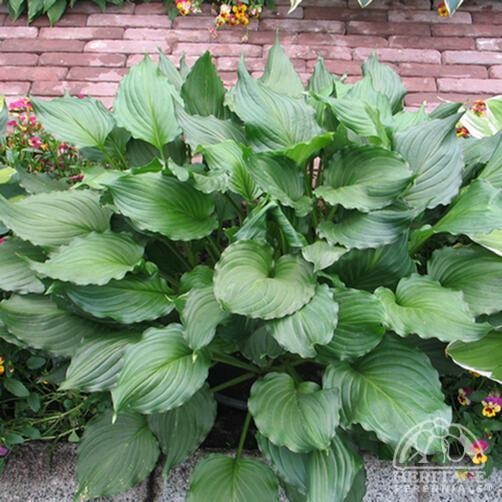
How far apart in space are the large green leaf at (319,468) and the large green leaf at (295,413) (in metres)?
0.06

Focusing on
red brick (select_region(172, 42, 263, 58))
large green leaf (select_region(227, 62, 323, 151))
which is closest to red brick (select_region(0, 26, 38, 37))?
red brick (select_region(172, 42, 263, 58))

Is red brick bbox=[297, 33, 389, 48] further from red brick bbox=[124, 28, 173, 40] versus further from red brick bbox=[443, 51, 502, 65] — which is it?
red brick bbox=[124, 28, 173, 40]

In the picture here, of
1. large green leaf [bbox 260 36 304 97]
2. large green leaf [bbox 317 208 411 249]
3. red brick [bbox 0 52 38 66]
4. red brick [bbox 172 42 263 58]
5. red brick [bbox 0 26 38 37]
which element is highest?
large green leaf [bbox 260 36 304 97]

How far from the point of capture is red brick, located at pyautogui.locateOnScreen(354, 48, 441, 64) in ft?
11.3

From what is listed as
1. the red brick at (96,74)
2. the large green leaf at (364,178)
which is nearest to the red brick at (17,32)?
the red brick at (96,74)

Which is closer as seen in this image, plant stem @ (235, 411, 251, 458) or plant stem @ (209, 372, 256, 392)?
plant stem @ (235, 411, 251, 458)

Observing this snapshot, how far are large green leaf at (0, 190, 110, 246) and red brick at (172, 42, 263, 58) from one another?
5.98 ft

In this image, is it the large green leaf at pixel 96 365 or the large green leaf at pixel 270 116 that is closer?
the large green leaf at pixel 96 365

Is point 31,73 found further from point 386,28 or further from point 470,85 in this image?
point 470,85

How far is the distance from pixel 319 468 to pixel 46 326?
0.72 m

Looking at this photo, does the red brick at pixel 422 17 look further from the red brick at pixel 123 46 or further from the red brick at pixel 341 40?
the red brick at pixel 123 46

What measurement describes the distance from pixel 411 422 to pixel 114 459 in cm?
70

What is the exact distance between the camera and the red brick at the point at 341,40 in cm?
353

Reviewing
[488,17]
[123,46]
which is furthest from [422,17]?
[123,46]
